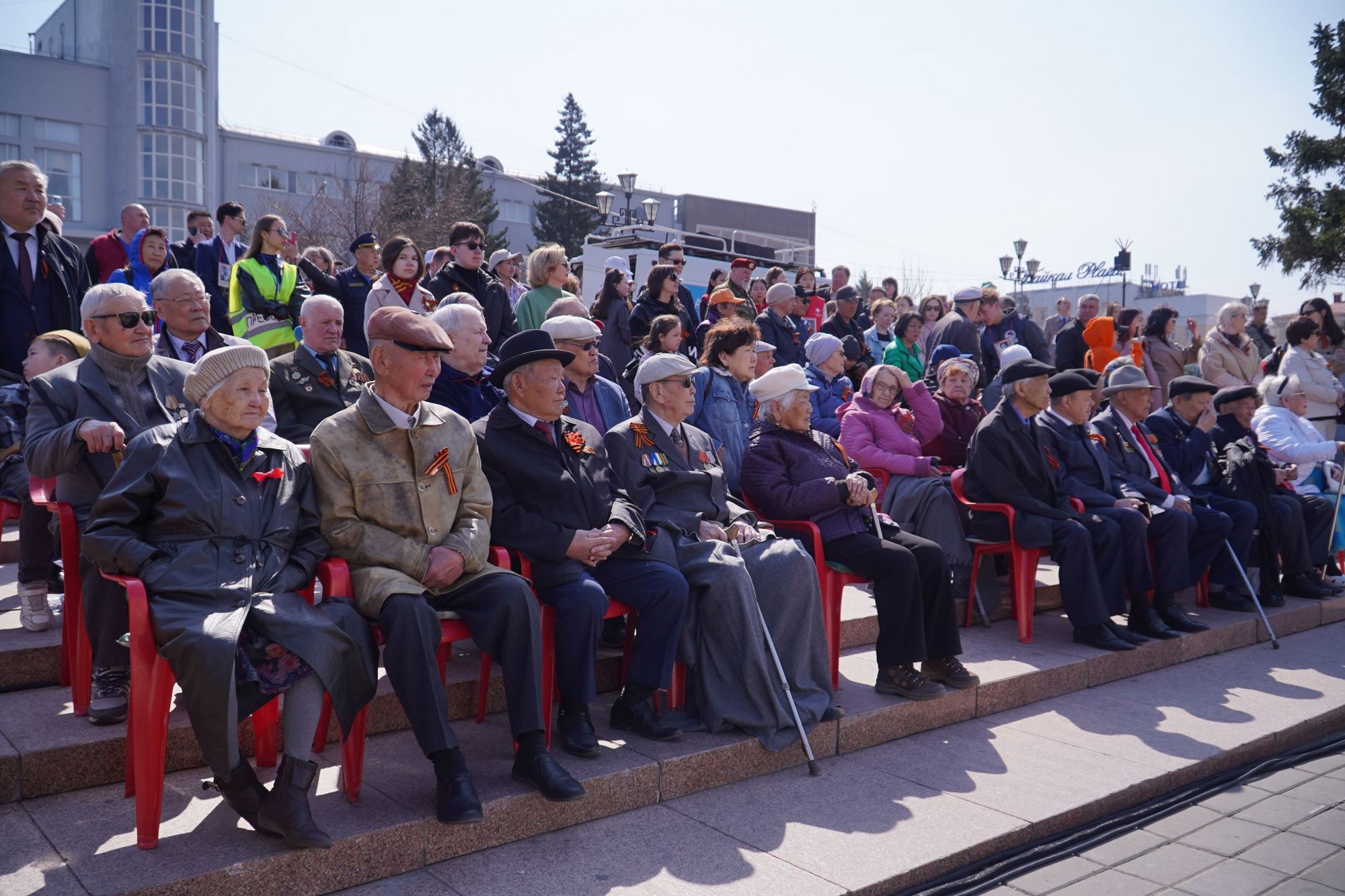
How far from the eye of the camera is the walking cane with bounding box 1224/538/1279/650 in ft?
21.3

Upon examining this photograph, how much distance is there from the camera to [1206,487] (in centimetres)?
720

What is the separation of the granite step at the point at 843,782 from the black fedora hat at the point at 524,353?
4.56 feet

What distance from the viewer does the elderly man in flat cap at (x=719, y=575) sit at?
416 cm

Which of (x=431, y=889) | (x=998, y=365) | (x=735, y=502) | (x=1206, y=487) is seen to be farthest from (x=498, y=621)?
(x=998, y=365)

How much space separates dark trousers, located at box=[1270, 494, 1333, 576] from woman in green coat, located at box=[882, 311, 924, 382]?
124 inches

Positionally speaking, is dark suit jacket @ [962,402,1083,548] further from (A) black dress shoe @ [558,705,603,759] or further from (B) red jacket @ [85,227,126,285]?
(B) red jacket @ [85,227,126,285]

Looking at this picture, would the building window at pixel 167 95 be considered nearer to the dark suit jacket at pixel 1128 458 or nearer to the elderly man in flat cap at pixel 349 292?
the elderly man in flat cap at pixel 349 292

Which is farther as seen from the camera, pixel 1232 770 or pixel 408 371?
pixel 1232 770

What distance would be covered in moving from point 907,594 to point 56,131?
42.5 meters

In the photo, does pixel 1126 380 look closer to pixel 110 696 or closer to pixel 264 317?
pixel 264 317

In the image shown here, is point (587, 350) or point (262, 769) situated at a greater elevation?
point (587, 350)

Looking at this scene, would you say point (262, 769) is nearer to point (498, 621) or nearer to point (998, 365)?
point (498, 621)

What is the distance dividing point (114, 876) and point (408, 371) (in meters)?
1.77

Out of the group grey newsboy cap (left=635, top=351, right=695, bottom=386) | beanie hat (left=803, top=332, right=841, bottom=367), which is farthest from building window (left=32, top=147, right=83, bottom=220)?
grey newsboy cap (left=635, top=351, right=695, bottom=386)
